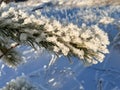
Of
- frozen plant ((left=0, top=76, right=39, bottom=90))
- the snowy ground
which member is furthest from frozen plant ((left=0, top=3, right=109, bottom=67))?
the snowy ground

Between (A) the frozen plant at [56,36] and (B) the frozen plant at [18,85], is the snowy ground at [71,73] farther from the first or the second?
(A) the frozen plant at [56,36]

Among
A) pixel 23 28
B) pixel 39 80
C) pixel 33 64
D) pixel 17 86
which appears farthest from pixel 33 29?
pixel 33 64

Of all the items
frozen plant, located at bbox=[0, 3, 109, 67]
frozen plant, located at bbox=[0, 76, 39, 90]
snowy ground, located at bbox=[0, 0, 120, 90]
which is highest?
frozen plant, located at bbox=[0, 3, 109, 67]

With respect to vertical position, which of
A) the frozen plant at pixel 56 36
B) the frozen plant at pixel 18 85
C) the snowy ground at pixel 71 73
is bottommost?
the snowy ground at pixel 71 73

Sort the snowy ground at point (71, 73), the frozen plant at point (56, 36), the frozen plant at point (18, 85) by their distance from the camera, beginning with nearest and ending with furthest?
the frozen plant at point (56, 36) → the frozen plant at point (18, 85) → the snowy ground at point (71, 73)

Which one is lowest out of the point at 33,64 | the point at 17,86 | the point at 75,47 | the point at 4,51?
the point at 33,64

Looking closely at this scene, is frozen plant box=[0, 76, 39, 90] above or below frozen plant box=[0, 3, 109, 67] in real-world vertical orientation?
below

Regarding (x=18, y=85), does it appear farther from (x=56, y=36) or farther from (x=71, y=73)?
(x=71, y=73)

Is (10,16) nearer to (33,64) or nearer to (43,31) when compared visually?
(43,31)

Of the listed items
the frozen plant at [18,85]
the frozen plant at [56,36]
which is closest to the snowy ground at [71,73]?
the frozen plant at [18,85]

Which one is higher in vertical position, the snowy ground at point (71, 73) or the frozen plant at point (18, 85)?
the frozen plant at point (18, 85)

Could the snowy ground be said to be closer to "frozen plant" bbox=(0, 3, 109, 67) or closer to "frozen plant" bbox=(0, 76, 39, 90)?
"frozen plant" bbox=(0, 76, 39, 90)
